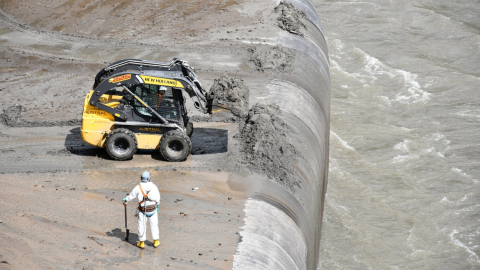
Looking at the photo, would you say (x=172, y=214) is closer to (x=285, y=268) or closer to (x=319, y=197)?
(x=285, y=268)

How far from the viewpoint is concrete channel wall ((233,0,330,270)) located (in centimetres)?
870

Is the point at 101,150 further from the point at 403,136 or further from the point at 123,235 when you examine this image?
the point at 403,136

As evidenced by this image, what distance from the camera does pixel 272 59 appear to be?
16547 mm

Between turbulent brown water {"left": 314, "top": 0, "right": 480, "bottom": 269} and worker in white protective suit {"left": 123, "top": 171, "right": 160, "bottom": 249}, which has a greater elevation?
turbulent brown water {"left": 314, "top": 0, "right": 480, "bottom": 269}

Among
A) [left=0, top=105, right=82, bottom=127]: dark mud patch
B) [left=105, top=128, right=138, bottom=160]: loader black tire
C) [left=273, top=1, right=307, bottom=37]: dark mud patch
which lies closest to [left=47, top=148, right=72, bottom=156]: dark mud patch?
[left=105, top=128, right=138, bottom=160]: loader black tire

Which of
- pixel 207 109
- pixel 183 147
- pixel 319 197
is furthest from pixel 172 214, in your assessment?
pixel 319 197

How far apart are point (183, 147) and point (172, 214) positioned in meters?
1.93

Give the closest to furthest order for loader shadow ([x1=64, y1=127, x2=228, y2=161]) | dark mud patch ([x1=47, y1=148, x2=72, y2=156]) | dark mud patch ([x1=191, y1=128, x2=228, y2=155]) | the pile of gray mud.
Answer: dark mud patch ([x1=47, y1=148, x2=72, y2=156]) → loader shadow ([x1=64, y1=127, x2=228, y2=161]) → dark mud patch ([x1=191, y1=128, x2=228, y2=155]) → the pile of gray mud

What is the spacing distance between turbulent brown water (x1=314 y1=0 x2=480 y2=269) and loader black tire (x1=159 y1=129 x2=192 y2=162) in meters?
4.47

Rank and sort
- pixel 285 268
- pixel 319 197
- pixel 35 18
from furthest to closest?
pixel 35 18, pixel 319 197, pixel 285 268

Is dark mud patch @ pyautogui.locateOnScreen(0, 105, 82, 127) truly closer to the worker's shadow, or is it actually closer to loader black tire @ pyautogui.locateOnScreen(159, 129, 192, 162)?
loader black tire @ pyautogui.locateOnScreen(159, 129, 192, 162)

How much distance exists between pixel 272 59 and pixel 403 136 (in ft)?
18.0

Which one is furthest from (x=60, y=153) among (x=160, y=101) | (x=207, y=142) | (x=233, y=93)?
(x=233, y=93)

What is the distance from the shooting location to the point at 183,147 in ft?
35.0
